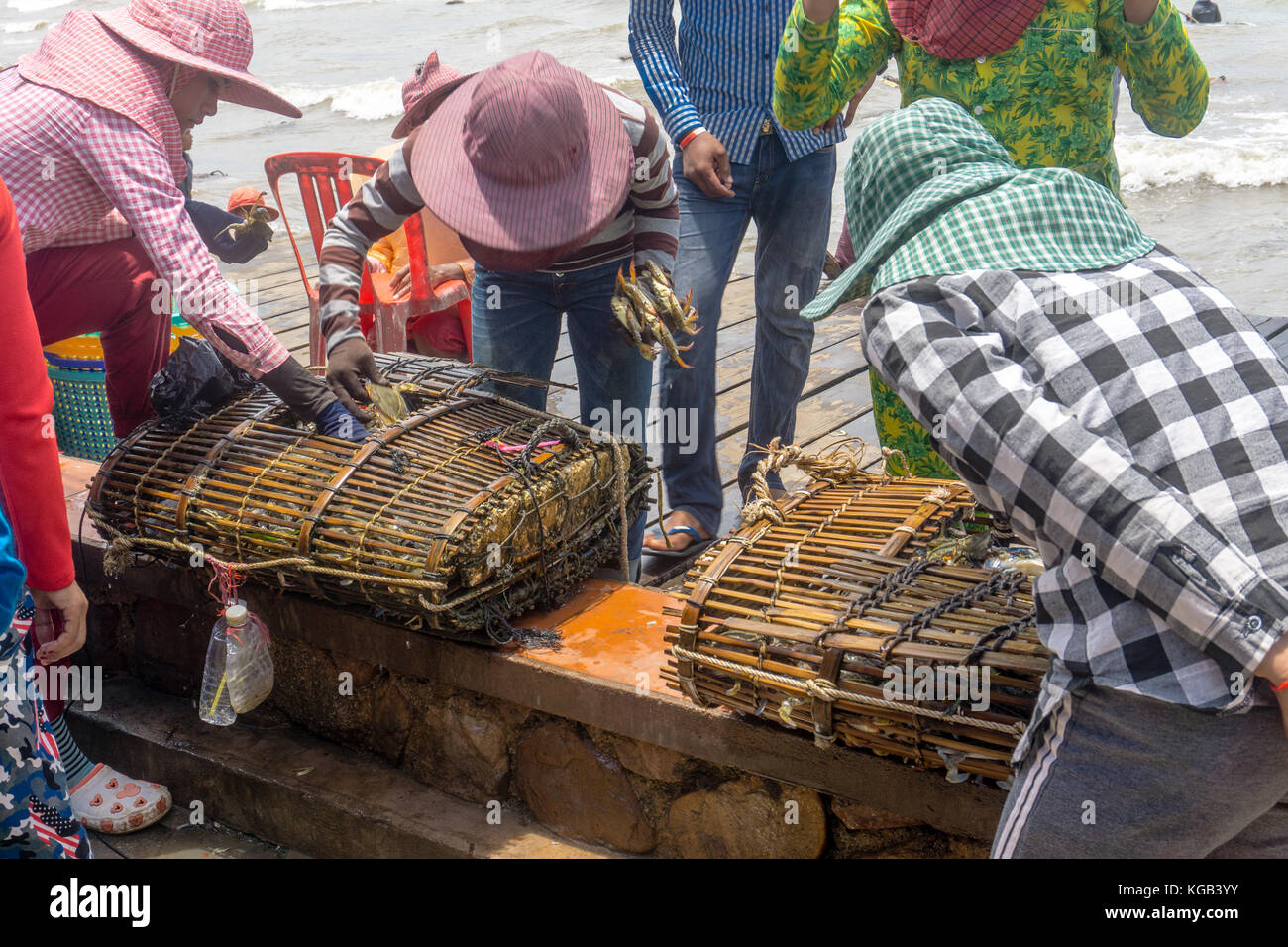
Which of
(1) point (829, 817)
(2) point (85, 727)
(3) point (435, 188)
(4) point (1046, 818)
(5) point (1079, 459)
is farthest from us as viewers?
(2) point (85, 727)

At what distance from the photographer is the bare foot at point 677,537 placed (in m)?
3.82

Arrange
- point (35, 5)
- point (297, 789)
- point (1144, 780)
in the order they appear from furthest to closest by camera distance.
Result: 1. point (35, 5)
2. point (297, 789)
3. point (1144, 780)

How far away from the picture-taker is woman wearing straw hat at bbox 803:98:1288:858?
1.43 meters

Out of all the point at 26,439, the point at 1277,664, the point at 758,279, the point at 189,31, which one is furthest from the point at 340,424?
the point at 1277,664

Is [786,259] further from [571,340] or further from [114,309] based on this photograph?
[114,309]

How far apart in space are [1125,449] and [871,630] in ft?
2.47

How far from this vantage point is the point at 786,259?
3.82 metres

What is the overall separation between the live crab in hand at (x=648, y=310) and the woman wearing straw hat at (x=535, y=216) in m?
0.06

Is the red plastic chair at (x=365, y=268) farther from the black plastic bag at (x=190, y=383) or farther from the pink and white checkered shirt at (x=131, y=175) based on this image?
the pink and white checkered shirt at (x=131, y=175)

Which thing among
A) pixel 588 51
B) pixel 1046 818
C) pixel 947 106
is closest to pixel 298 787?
pixel 1046 818

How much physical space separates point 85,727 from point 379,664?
120cm

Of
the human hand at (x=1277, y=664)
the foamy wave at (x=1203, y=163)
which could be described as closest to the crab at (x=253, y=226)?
the human hand at (x=1277, y=664)

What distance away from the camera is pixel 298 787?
124 inches
